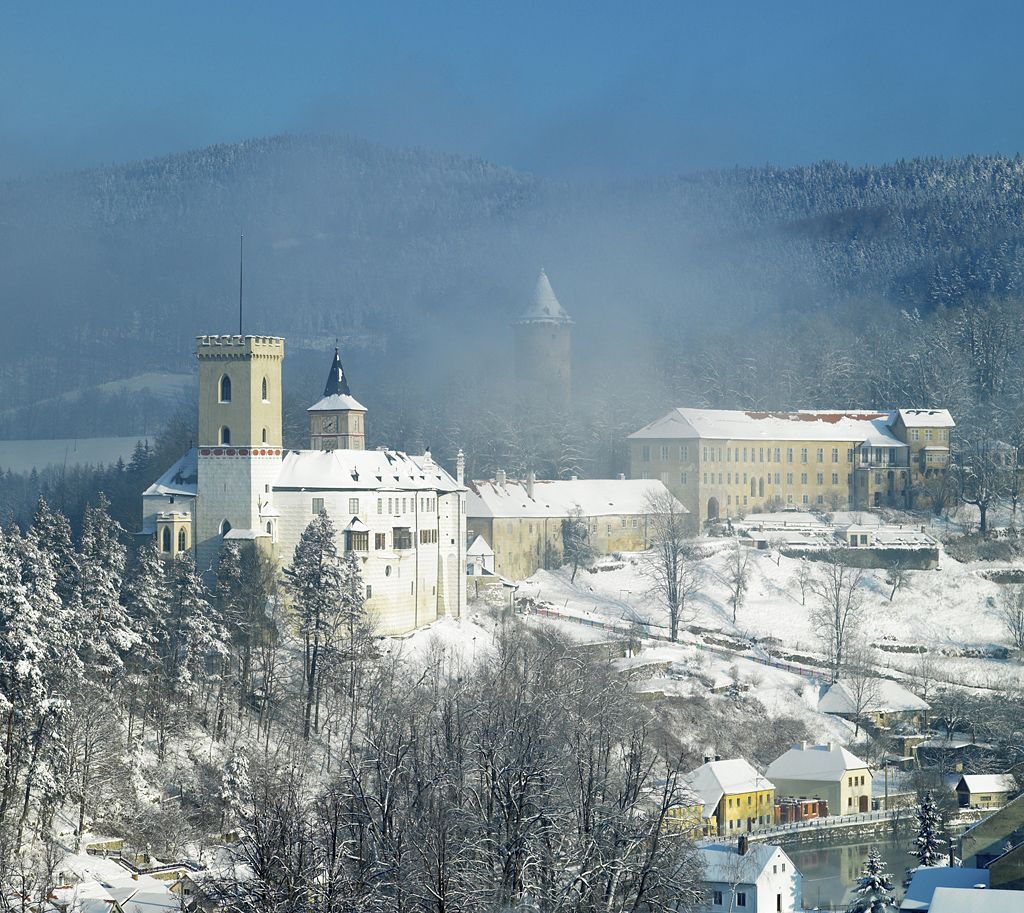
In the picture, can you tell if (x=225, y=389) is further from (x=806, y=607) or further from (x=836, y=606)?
(x=806, y=607)

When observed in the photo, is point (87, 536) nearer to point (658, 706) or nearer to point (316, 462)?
point (316, 462)

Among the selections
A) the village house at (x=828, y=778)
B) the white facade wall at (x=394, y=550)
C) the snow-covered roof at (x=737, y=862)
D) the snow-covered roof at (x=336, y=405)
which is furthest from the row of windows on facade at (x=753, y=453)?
the snow-covered roof at (x=737, y=862)

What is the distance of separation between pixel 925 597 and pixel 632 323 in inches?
3050

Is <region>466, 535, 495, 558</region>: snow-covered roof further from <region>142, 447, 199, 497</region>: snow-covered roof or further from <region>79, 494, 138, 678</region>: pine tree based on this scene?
<region>79, 494, 138, 678</region>: pine tree

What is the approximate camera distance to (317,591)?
6781 cm

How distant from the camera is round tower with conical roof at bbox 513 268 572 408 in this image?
132500mm

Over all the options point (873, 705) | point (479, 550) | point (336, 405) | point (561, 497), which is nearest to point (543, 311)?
point (561, 497)

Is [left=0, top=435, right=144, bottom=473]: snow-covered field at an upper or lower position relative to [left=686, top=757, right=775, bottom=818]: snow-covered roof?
upper

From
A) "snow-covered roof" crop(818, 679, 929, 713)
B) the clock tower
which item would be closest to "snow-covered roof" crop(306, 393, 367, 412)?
the clock tower

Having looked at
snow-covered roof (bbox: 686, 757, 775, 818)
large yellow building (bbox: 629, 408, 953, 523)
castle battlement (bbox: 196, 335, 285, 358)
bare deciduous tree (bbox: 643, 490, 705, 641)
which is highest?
castle battlement (bbox: 196, 335, 285, 358)

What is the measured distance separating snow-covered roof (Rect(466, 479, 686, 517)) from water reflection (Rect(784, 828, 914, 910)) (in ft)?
98.3

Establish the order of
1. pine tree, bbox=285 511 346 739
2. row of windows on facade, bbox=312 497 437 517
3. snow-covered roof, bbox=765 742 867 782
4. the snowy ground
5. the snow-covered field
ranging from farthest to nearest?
the snow-covered field → the snowy ground → row of windows on facade, bbox=312 497 437 517 → snow-covered roof, bbox=765 742 867 782 → pine tree, bbox=285 511 346 739

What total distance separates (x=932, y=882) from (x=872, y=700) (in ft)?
99.5

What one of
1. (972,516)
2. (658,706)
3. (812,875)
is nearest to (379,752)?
(812,875)
